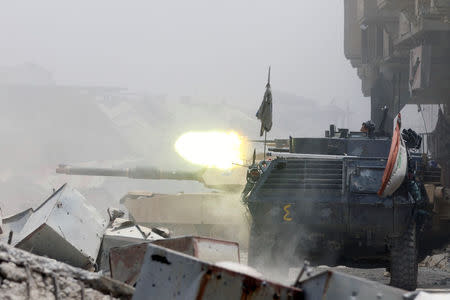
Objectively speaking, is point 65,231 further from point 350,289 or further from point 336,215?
point 350,289

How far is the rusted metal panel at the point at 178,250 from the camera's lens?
6.32 m

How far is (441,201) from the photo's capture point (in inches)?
471

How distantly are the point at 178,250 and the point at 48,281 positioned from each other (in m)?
1.27

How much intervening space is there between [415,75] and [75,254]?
2248 cm

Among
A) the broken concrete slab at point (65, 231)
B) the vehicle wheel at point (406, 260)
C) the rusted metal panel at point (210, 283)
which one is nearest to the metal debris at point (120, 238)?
the broken concrete slab at point (65, 231)

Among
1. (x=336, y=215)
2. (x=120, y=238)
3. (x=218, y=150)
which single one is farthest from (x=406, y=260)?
(x=218, y=150)

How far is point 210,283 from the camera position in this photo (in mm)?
5086

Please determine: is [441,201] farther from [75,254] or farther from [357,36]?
[357,36]

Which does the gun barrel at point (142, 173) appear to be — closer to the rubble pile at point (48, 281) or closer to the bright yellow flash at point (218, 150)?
the bright yellow flash at point (218, 150)

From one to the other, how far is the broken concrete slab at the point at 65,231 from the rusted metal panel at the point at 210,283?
4.04 m

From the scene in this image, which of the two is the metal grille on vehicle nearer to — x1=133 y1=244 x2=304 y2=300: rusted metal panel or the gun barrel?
x1=133 y1=244 x2=304 y2=300: rusted metal panel

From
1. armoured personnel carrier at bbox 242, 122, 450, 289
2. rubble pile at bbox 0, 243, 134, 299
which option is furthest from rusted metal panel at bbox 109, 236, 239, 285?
armoured personnel carrier at bbox 242, 122, 450, 289

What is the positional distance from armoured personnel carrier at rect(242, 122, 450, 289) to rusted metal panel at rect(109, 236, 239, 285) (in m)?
2.57

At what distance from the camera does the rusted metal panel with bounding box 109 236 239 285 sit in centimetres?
632
